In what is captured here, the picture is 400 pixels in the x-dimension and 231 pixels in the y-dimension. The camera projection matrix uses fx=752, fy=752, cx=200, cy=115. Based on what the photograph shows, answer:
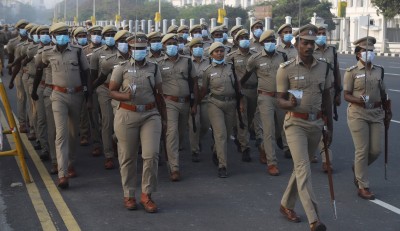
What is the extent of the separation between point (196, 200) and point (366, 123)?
87.3 inches

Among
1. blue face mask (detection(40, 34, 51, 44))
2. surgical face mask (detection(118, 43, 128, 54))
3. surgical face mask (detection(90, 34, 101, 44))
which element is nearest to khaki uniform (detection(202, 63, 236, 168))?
surgical face mask (detection(118, 43, 128, 54))

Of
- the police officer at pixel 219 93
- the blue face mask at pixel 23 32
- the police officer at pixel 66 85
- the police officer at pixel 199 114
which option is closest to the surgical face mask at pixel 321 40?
the police officer at pixel 219 93

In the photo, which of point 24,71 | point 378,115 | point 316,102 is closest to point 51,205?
point 316,102

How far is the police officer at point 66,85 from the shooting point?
31.8 feet

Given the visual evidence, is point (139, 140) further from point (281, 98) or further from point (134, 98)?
point (281, 98)

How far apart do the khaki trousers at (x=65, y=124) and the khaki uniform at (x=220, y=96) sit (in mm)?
1814

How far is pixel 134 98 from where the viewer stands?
8312 mm

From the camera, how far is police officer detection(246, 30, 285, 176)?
10.4m

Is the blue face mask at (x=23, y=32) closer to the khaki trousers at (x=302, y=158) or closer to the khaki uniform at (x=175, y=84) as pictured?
the khaki uniform at (x=175, y=84)

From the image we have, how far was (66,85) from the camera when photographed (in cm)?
983

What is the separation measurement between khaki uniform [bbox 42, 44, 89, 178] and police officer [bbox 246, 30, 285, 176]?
98.2 inches

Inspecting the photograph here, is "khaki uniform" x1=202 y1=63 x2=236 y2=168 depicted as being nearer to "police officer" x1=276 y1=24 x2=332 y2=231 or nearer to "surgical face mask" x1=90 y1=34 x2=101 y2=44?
"surgical face mask" x1=90 y1=34 x2=101 y2=44

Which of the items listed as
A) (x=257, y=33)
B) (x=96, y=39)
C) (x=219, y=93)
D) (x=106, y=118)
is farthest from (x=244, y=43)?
Answer: (x=96, y=39)

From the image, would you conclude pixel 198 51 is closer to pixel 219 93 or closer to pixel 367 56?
pixel 219 93
